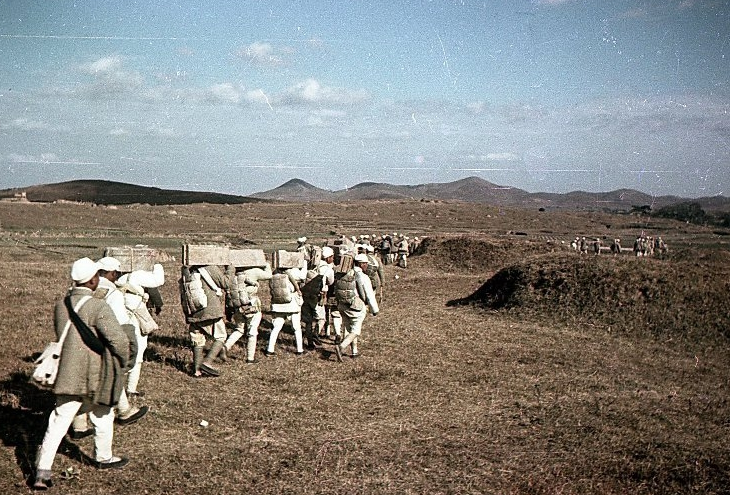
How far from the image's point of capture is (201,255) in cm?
1123

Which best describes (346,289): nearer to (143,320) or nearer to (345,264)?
(345,264)

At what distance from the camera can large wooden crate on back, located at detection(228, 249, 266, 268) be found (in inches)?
472

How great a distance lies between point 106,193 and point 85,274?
12148 centimetres

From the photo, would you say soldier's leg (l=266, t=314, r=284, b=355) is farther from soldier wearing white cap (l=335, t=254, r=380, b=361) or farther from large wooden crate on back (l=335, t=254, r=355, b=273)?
large wooden crate on back (l=335, t=254, r=355, b=273)

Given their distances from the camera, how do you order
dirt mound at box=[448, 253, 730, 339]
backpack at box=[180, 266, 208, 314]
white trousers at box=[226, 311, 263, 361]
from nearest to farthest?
backpack at box=[180, 266, 208, 314], white trousers at box=[226, 311, 263, 361], dirt mound at box=[448, 253, 730, 339]

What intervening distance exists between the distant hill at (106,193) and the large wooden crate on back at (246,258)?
9666cm

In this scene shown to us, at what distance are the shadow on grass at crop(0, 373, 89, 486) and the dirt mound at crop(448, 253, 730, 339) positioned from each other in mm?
12243

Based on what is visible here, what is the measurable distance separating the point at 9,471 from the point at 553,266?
52.0ft

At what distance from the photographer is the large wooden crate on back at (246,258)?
39.3 feet

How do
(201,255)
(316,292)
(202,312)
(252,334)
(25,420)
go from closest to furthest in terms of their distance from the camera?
(25,420) → (202,312) → (201,255) → (252,334) → (316,292)

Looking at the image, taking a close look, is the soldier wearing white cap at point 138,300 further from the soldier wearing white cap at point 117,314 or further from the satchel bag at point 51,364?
the satchel bag at point 51,364

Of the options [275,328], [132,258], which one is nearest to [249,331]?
[275,328]

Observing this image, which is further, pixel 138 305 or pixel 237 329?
pixel 237 329

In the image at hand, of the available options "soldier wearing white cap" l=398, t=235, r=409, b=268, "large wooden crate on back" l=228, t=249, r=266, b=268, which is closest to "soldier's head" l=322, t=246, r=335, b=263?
"large wooden crate on back" l=228, t=249, r=266, b=268
